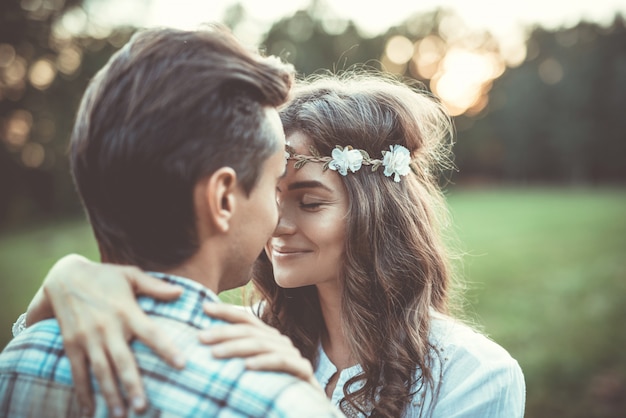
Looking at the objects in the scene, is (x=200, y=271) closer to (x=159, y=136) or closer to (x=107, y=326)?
(x=107, y=326)

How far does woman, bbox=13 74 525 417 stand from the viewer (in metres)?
2.62

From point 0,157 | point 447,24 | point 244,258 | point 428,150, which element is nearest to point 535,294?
point 428,150

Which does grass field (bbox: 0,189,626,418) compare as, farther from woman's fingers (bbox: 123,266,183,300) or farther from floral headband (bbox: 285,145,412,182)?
woman's fingers (bbox: 123,266,183,300)

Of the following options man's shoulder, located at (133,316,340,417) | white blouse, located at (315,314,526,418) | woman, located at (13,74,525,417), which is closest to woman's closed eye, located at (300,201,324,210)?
woman, located at (13,74,525,417)

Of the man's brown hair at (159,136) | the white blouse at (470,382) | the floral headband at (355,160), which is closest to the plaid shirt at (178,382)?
the man's brown hair at (159,136)

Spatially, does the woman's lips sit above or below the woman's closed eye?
below

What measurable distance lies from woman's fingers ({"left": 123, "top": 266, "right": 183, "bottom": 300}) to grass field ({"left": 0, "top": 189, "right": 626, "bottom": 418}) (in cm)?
308

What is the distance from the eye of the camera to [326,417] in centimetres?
141

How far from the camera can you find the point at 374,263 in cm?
293

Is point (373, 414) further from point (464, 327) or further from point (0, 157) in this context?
point (0, 157)

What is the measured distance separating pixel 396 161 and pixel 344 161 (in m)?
0.32

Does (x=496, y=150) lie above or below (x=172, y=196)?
below

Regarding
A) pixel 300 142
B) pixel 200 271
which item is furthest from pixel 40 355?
pixel 300 142

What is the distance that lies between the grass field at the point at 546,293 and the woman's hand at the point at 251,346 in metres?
2.92
